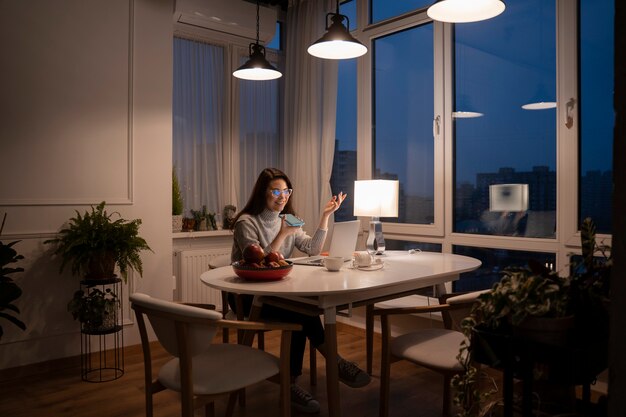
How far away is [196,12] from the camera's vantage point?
454 centimetres

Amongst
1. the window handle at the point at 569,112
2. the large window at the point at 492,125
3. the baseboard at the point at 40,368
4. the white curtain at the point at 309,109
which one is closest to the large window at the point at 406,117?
the large window at the point at 492,125

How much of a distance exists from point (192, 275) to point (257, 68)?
192cm

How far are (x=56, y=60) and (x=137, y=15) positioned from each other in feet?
2.30

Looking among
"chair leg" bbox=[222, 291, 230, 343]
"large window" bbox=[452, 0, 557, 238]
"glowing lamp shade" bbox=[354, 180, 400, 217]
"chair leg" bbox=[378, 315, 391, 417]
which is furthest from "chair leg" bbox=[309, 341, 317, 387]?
"large window" bbox=[452, 0, 557, 238]

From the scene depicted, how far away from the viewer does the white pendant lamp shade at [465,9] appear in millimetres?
2508

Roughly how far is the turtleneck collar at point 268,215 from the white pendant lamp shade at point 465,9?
153 cm

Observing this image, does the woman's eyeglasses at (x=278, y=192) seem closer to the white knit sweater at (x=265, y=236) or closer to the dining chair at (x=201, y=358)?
the white knit sweater at (x=265, y=236)

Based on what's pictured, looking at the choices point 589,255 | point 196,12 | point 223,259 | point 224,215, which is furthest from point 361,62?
point 589,255

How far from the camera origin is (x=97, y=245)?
340 centimetres

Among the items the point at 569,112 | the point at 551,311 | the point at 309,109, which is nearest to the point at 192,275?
the point at 309,109

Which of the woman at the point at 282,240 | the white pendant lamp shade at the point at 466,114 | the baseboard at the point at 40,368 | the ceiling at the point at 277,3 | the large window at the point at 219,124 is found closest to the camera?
the woman at the point at 282,240

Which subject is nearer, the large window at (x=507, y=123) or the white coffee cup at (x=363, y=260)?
the white coffee cup at (x=363, y=260)

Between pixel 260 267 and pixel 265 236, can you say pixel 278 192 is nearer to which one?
pixel 265 236

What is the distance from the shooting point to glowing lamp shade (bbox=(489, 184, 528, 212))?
3.60 metres
